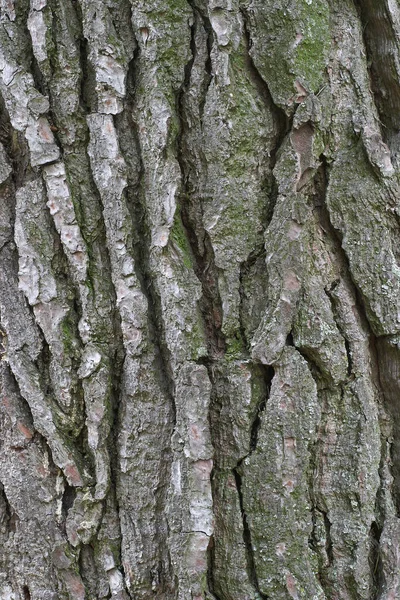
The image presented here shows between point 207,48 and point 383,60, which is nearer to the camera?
point 207,48

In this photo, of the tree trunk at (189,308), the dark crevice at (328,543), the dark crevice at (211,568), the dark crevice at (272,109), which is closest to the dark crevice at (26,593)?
the tree trunk at (189,308)

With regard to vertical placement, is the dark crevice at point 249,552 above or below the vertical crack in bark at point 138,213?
below

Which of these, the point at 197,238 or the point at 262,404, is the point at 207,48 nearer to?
the point at 197,238

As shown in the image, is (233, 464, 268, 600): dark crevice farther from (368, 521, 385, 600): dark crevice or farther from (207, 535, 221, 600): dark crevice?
(368, 521, 385, 600): dark crevice

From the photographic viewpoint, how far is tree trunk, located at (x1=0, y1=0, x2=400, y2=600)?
1177 millimetres

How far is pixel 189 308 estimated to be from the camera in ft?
3.90

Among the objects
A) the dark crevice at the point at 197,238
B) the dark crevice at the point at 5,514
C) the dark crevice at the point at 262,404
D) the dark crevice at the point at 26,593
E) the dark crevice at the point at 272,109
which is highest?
the dark crevice at the point at 272,109

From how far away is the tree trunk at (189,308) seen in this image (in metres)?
1.18

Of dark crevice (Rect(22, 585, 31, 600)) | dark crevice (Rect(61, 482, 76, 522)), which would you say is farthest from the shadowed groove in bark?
dark crevice (Rect(22, 585, 31, 600))

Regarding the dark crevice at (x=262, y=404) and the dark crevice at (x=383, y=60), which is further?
the dark crevice at (x=383, y=60)

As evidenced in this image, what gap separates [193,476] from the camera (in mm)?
1154

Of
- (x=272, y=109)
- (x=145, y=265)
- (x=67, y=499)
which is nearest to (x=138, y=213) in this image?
(x=145, y=265)

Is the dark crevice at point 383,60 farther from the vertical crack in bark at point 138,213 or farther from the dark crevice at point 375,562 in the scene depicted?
the dark crevice at point 375,562

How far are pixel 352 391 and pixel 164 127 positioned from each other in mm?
677
